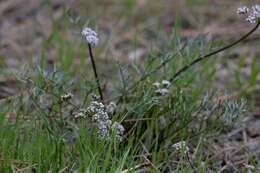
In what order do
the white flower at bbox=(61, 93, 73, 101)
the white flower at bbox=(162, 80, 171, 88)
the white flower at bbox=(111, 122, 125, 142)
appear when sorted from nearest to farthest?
the white flower at bbox=(111, 122, 125, 142) < the white flower at bbox=(61, 93, 73, 101) < the white flower at bbox=(162, 80, 171, 88)

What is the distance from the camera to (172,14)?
439 centimetres

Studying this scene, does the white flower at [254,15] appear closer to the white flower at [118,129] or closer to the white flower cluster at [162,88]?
the white flower cluster at [162,88]

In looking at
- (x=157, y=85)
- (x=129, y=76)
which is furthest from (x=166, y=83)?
(x=129, y=76)

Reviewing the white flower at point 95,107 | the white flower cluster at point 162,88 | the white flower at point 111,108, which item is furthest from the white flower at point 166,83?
the white flower at point 95,107

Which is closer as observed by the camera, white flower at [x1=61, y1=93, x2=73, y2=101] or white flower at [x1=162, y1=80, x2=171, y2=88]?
white flower at [x1=61, y1=93, x2=73, y2=101]

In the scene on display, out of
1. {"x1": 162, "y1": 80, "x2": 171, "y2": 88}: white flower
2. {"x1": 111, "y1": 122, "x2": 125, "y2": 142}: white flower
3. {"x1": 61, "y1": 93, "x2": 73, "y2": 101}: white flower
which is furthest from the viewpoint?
{"x1": 162, "y1": 80, "x2": 171, "y2": 88}: white flower

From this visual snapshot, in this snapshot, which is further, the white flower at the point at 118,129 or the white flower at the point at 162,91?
the white flower at the point at 162,91

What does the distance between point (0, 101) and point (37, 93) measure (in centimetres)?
29

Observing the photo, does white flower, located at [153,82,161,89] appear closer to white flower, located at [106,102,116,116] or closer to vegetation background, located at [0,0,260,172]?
vegetation background, located at [0,0,260,172]

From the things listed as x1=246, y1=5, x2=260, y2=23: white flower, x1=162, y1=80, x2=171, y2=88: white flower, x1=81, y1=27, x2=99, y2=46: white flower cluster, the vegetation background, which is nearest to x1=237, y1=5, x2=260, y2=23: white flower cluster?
x1=246, y1=5, x2=260, y2=23: white flower

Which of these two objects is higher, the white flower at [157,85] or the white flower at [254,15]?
the white flower at [254,15]

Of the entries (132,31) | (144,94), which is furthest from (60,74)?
(132,31)

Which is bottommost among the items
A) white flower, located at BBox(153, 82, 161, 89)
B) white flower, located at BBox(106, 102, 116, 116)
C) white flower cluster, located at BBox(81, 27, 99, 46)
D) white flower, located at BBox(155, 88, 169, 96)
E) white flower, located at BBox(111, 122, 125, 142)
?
white flower, located at BBox(111, 122, 125, 142)

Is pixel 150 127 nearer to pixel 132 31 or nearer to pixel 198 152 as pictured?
pixel 198 152
